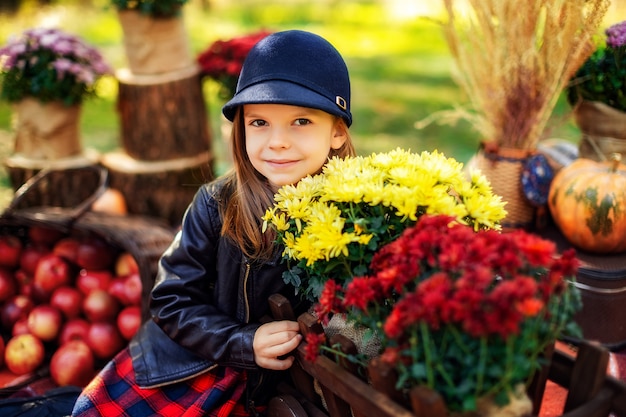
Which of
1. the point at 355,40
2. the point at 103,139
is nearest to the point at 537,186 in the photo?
the point at 103,139

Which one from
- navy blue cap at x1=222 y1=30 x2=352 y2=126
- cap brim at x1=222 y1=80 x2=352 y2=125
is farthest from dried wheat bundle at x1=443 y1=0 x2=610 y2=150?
cap brim at x1=222 y1=80 x2=352 y2=125

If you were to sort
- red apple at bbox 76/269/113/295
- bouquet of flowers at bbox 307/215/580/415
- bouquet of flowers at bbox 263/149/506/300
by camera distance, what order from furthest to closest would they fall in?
red apple at bbox 76/269/113/295 < bouquet of flowers at bbox 263/149/506/300 < bouquet of flowers at bbox 307/215/580/415

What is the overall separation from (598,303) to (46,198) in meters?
3.15

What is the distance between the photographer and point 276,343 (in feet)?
5.64

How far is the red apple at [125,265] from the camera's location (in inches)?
120

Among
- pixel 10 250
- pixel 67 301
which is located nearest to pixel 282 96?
pixel 67 301

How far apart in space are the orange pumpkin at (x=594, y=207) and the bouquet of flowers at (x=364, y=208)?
3.33 ft

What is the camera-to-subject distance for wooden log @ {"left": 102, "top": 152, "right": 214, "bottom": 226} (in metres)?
3.99

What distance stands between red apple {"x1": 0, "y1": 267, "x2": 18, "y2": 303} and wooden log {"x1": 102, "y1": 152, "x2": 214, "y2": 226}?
1104 mm

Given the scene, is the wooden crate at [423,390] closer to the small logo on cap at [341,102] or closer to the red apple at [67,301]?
the small logo on cap at [341,102]

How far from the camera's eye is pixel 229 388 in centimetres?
193

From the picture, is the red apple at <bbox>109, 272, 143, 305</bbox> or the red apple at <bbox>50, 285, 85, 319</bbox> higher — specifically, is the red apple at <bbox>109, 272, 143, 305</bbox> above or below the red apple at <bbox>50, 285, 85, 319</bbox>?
above

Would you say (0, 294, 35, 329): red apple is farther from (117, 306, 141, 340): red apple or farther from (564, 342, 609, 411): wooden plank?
(564, 342, 609, 411): wooden plank

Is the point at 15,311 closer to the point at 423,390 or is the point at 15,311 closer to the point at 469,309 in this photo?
the point at 423,390
